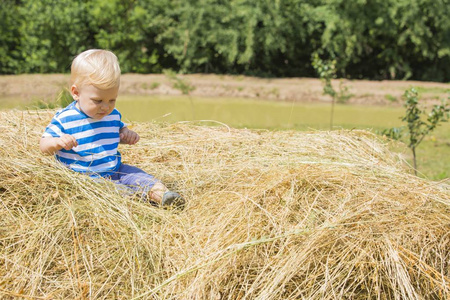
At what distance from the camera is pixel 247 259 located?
6.39 ft

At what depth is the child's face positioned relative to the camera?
263cm

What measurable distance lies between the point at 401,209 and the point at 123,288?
1296 mm

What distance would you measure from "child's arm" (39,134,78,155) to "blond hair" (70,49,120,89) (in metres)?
0.32

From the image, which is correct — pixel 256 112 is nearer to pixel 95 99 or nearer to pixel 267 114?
pixel 267 114

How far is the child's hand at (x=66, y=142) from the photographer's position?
253cm

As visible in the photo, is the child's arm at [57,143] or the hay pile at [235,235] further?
the child's arm at [57,143]

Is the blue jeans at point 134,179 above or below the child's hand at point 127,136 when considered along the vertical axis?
below

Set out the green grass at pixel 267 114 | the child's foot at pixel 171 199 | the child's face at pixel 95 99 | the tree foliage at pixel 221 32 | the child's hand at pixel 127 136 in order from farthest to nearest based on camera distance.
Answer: the tree foliage at pixel 221 32 < the green grass at pixel 267 114 < the child's hand at pixel 127 136 < the child's face at pixel 95 99 < the child's foot at pixel 171 199

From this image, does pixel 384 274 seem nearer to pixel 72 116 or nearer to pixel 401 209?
pixel 401 209

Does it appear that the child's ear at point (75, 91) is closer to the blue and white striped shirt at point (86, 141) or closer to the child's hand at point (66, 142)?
the blue and white striped shirt at point (86, 141)

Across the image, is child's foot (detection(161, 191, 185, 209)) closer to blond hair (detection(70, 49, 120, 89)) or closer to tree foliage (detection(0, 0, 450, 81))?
blond hair (detection(70, 49, 120, 89))

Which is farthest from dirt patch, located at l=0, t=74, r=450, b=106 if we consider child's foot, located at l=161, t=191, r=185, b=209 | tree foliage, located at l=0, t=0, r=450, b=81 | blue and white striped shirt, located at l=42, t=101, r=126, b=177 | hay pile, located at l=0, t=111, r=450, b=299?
hay pile, located at l=0, t=111, r=450, b=299

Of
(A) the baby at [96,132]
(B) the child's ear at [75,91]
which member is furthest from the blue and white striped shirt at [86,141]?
(B) the child's ear at [75,91]

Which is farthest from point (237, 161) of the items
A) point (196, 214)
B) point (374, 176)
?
point (374, 176)
